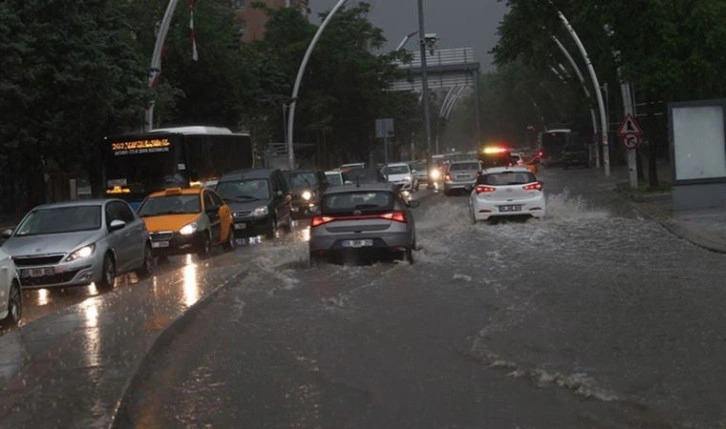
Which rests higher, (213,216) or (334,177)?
(334,177)

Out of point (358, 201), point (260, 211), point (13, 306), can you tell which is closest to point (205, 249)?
point (260, 211)

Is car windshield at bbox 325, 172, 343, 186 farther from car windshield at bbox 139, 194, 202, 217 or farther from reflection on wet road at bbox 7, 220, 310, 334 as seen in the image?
reflection on wet road at bbox 7, 220, 310, 334

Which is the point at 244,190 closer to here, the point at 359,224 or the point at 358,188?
the point at 358,188

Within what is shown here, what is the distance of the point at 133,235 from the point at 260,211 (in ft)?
26.7

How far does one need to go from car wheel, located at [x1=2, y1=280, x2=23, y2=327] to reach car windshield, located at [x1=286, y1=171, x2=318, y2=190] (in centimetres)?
2114

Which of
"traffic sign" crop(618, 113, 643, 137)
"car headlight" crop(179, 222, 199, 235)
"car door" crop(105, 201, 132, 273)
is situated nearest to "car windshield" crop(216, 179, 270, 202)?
"car headlight" crop(179, 222, 199, 235)

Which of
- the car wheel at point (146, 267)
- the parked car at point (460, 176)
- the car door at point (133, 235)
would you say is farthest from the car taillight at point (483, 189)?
the parked car at point (460, 176)

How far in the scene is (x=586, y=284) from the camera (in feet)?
48.3

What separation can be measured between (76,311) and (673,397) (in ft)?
25.0

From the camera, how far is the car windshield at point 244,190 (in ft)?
88.0

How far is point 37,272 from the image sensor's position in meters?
15.8

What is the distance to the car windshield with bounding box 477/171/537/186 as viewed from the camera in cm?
2602

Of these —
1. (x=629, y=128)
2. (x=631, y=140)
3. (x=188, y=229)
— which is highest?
(x=629, y=128)

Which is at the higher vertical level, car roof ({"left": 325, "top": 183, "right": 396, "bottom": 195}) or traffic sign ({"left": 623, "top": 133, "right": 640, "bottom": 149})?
traffic sign ({"left": 623, "top": 133, "right": 640, "bottom": 149})
